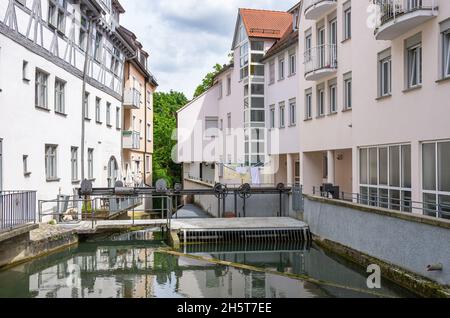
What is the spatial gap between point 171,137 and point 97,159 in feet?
103

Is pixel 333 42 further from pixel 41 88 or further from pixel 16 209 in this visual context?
pixel 16 209

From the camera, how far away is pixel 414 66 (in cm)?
1471

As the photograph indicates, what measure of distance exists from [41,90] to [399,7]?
39.0 ft

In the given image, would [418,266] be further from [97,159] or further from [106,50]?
[106,50]

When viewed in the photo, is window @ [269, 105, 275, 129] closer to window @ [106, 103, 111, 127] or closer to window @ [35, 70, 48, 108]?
window @ [106, 103, 111, 127]

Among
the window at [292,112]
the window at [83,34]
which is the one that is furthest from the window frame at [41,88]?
the window at [292,112]

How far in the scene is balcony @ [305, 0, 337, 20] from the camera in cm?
2061

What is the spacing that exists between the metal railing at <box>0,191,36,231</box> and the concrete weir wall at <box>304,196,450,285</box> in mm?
8704

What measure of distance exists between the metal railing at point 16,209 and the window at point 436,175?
984 cm

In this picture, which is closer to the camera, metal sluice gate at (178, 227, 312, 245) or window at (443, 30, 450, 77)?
window at (443, 30, 450, 77)

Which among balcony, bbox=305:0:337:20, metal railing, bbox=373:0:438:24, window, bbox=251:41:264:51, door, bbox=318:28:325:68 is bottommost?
metal railing, bbox=373:0:438:24

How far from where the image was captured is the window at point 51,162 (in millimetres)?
19094

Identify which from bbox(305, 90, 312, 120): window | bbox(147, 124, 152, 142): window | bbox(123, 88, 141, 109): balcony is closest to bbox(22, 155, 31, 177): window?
bbox(305, 90, 312, 120): window

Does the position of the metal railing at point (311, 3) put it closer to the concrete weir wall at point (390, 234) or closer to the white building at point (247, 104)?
the white building at point (247, 104)
